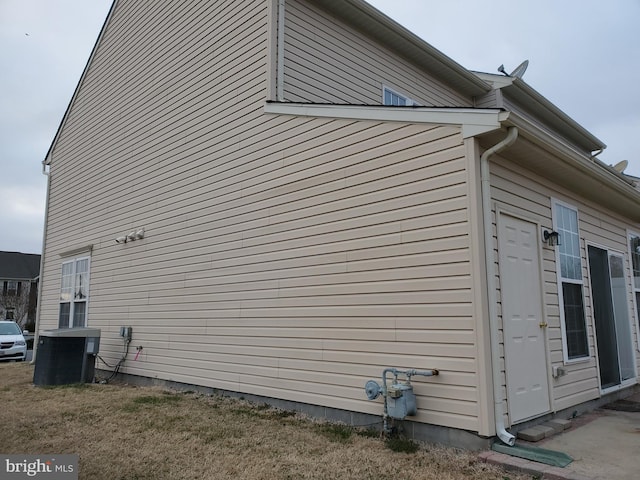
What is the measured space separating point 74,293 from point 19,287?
31107mm

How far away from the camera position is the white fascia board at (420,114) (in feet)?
13.1

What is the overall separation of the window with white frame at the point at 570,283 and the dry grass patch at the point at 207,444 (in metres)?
2.37

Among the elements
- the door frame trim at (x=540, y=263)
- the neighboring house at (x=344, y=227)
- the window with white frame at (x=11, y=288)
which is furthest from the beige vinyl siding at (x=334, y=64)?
the window with white frame at (x=11, y=288)

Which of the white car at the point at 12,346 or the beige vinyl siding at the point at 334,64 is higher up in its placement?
the beige vinyl siding at the point at 334,64

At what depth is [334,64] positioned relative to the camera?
7359mm

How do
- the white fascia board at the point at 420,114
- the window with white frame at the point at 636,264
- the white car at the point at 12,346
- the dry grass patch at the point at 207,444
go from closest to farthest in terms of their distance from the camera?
the dry grass patch at the point at 207,444 → the white fascia board at the point at 420,114 → the window with white frame at the point at 636,264 → the white car at the point at 12,346

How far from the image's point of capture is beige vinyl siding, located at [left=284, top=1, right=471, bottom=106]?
6.82m

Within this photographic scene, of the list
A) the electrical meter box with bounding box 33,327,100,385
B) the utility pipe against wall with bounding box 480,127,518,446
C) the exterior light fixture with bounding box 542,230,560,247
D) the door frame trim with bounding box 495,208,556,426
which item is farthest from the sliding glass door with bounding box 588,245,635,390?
the electrical meter box with bounding box 33,327,100,385

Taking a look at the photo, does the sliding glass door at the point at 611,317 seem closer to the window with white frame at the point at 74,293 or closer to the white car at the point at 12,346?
the window with white frame at the point at 74,293

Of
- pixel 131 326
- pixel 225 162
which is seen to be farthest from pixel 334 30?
pixel 131 326

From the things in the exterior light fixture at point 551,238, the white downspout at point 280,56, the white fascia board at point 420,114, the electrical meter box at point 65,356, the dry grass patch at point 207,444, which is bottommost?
the dry grass patch at point 207,444

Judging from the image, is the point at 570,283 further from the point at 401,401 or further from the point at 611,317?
the point at 401,401

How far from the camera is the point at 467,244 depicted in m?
4.08

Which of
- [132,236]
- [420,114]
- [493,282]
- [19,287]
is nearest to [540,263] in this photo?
[493,282]
